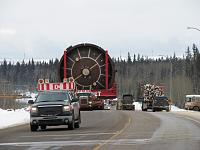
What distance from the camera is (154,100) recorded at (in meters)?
69.9

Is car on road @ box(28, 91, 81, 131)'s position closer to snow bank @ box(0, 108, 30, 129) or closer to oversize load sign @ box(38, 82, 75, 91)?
snow bank @ box(0, 108, 30, 129)

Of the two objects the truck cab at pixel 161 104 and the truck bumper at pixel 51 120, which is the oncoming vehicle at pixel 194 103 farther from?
the truck bumper at pixel 51 120

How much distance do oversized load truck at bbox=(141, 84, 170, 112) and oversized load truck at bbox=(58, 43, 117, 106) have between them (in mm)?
28128

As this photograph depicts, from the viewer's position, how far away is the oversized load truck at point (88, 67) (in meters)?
39.1

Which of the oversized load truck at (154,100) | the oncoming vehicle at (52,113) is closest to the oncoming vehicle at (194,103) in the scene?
the oversized load truck at (154,100)

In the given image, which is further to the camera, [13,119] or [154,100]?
[154,100]

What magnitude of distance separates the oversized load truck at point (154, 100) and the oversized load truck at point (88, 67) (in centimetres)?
2813

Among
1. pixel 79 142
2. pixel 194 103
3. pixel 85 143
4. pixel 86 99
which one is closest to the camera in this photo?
pixel 85 143

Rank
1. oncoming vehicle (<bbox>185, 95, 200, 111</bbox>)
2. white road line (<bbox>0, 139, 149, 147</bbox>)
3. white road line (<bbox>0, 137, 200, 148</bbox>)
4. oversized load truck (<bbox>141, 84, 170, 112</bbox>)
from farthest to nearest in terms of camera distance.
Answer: oncoming vehicle (<bbox>185, 95, 200, 111</bbox>) → oversized load truck (<bbox>141, 84, 170, 112</bbox>) → white road line (<bbox>0, 139, 149, 147</bbox>) → white road line (<bbox>0, 137, 200, 148</bbox>)

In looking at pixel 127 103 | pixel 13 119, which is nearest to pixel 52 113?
pixel 13 119

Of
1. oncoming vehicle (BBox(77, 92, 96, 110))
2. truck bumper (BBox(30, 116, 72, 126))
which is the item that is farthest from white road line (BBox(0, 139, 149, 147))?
oncoming vehicle (BBox(77, 92, 96, 110))

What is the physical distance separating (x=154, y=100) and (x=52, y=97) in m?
44.7

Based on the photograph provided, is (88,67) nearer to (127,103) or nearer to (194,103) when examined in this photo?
(194,103)

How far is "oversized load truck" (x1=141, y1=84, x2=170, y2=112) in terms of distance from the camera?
2697 inches
